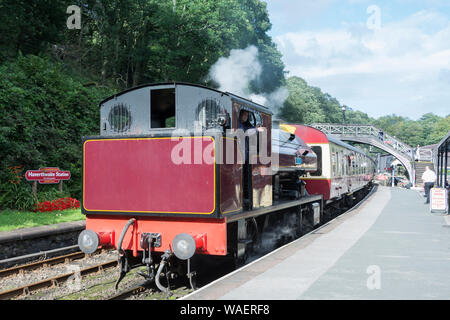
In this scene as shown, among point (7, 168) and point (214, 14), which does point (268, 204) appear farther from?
point (214, 14)

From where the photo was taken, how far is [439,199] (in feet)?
45.4

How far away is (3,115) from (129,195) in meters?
8.17

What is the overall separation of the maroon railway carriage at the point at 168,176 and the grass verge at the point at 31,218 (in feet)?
14.2

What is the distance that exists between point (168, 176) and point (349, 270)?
2961 millimetres

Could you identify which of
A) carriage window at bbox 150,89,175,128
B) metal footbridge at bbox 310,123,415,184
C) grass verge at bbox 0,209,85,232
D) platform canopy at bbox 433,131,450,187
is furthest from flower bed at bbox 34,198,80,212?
metal footbridge at bbox 310,123,415,184

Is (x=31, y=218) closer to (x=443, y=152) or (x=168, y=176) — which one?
(x=168, y=176)

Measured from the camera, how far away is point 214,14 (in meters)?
21.2

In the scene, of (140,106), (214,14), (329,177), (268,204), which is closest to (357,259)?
(268,204)

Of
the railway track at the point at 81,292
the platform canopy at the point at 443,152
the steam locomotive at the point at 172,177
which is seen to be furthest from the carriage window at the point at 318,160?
the steam locomotive at the point at 172,177

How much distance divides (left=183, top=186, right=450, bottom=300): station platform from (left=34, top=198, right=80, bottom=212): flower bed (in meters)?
7.09

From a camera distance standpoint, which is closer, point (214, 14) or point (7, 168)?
point (7, 168)

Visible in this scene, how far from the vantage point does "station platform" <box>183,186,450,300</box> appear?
473 cm

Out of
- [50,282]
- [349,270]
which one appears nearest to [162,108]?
[50,282]
